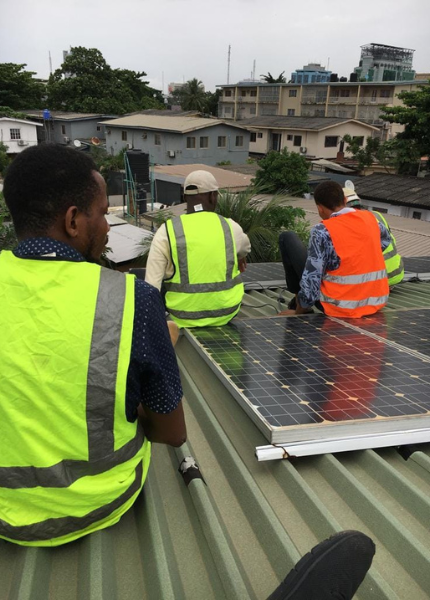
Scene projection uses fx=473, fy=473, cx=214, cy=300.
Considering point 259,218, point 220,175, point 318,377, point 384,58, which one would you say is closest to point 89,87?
point 220,175

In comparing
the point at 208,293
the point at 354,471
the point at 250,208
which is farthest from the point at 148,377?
the point at 250,208

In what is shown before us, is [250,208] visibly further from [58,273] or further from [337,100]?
[337,100]

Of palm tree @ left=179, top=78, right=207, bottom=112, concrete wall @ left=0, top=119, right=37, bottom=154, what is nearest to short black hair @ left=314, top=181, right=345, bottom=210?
concrete wall @ left=0, top=119, right=37, bottom=154

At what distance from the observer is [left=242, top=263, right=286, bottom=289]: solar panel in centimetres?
605

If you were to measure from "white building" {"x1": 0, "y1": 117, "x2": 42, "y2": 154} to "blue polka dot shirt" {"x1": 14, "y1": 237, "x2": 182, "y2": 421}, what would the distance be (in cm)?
4554

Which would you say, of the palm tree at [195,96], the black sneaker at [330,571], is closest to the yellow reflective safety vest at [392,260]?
the black sneaker at [330,571]

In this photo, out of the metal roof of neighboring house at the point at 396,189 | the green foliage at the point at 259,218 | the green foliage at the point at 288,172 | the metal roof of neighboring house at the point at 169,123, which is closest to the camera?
the green foliage at the point at 259,218

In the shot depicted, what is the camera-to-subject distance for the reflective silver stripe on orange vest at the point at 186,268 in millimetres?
3809

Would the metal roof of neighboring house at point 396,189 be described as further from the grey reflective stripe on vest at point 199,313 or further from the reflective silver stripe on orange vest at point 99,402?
the reflective silver stripe on orange vest at point 99,402

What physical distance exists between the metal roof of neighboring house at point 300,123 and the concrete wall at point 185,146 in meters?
4.42

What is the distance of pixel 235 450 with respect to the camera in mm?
2520

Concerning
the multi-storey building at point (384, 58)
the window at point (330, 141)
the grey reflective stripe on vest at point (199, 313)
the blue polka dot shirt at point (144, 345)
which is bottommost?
the grey reflective stripe on vest at point (199, 313)

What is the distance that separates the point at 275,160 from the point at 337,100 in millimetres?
31447

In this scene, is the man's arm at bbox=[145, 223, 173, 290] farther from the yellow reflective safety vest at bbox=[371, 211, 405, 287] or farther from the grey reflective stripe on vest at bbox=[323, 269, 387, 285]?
the yellow reflective safety vest at bbox=[371, 211, 405, 287]
